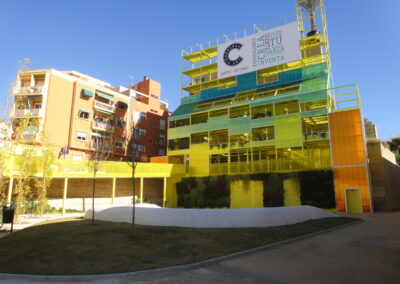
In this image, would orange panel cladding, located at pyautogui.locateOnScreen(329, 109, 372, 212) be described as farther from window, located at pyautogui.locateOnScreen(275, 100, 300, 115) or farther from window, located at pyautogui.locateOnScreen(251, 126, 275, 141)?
window, located at pyautogui.locateOnScreen(251, 126, 275, 141)

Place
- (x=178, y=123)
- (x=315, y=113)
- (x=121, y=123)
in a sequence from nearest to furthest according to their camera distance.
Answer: (x=315, y=113) < (x=178, y=123) < (x=121, y=123)

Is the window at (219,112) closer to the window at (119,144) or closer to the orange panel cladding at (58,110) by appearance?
the window at (119,144)

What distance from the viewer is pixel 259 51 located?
38.6 meters

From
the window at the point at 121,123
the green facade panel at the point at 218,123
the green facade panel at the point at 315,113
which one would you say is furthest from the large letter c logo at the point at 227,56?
the window at the point at 121,123

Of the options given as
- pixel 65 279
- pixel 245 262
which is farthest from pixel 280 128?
pixel 65 279

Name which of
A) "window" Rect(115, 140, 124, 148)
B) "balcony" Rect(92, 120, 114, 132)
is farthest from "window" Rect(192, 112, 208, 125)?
"balcony" Rect(92, 120, 114, 132)

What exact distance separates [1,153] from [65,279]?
13.7 m

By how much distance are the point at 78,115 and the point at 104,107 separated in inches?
174

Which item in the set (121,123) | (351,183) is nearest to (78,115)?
(121,123)

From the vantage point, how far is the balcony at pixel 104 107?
4001cm

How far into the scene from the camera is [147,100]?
180 ft

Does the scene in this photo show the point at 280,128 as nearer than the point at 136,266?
No

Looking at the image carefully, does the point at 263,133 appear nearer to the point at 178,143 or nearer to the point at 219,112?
the point at 219,112

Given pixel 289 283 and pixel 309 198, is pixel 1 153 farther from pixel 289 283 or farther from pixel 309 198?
pixel 309 198
